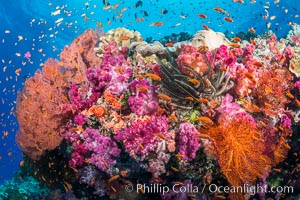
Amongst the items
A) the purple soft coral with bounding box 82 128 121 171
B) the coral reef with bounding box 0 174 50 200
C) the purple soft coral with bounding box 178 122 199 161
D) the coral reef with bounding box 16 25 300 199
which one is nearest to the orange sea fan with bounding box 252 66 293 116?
the coral reef with bounding box 16 25 300 199

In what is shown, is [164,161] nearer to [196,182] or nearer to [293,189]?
[196,182]

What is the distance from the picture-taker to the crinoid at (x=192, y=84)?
545 centimetres

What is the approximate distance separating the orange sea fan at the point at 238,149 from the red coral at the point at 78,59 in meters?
3.81

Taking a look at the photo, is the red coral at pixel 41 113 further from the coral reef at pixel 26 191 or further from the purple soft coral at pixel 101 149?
the coral reef at pixel 26 191

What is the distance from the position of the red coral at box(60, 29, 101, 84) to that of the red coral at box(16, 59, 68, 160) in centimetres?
31

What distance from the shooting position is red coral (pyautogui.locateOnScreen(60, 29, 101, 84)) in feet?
23.8

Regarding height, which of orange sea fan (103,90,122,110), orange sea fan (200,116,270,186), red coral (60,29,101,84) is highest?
red coral (60,29,101,84)

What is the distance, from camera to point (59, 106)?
6.62 metres

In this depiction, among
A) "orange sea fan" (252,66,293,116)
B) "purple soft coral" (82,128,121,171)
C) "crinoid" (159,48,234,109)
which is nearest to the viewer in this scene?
"crinoid" (159,48,234,109)

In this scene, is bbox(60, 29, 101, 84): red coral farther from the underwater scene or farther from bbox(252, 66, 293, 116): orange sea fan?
bbox(252, 66, 293, 116): orange sea fan

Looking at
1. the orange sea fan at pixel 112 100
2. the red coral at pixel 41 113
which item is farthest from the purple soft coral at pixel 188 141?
the red coral at pixel 41 113

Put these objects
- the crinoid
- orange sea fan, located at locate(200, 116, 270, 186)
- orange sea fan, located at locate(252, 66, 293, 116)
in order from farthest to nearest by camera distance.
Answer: orange sea fan, located at locate(252, 66, 293, 116)
the crinoid
orange sea fan, located at locate(200, 116, 270, 186)

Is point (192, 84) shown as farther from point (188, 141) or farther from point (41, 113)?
point (41, 113)

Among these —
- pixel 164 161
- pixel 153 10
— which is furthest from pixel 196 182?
pixel 153 10
